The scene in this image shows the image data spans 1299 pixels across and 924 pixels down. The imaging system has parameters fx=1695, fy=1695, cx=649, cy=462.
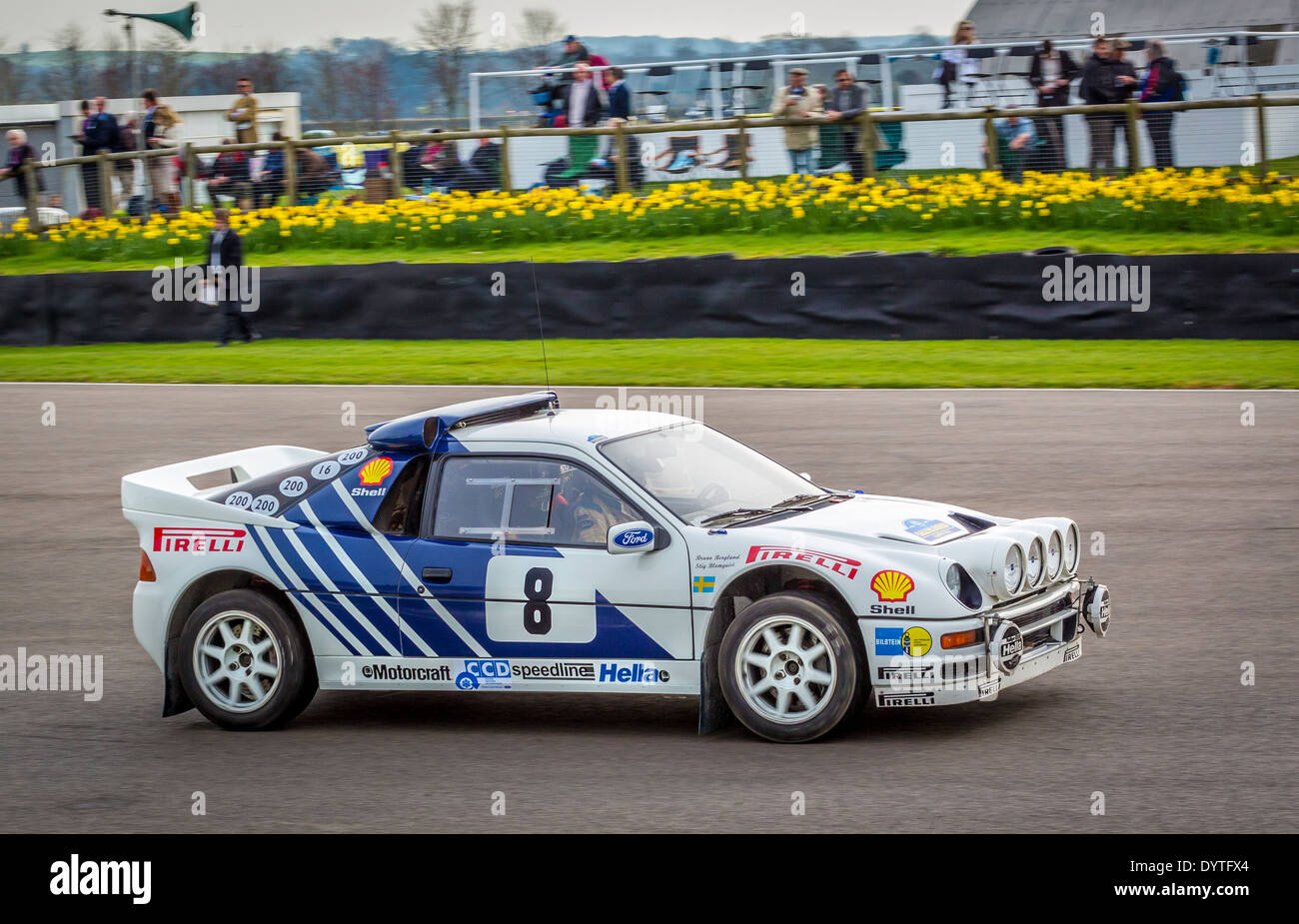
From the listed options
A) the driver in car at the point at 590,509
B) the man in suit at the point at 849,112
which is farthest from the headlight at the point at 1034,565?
the man in suit at the point at 849,112

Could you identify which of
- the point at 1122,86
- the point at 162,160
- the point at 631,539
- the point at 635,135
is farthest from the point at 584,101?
the point at 631,539

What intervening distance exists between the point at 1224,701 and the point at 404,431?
3573mm

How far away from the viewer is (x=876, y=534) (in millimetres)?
6598

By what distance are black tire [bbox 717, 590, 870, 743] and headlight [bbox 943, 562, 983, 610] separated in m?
0.41

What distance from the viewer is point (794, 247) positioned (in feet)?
71.7

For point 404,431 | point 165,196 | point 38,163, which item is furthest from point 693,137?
point 404,431

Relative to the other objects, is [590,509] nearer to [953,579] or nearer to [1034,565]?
[953,579]

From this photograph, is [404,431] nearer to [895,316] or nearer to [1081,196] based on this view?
[895,316]

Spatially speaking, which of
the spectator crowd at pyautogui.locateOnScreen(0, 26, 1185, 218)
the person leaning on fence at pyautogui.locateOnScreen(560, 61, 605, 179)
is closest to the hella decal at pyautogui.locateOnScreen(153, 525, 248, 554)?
the spectator crowd at pyautogui.locateOnScreen(0, 26, 1185, 218)

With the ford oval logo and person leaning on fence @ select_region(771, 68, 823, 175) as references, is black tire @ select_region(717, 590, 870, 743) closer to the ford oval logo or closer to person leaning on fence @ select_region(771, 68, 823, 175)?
the ford oval logo

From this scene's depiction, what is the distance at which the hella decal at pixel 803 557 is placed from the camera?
638 cm

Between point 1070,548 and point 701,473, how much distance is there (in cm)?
159
